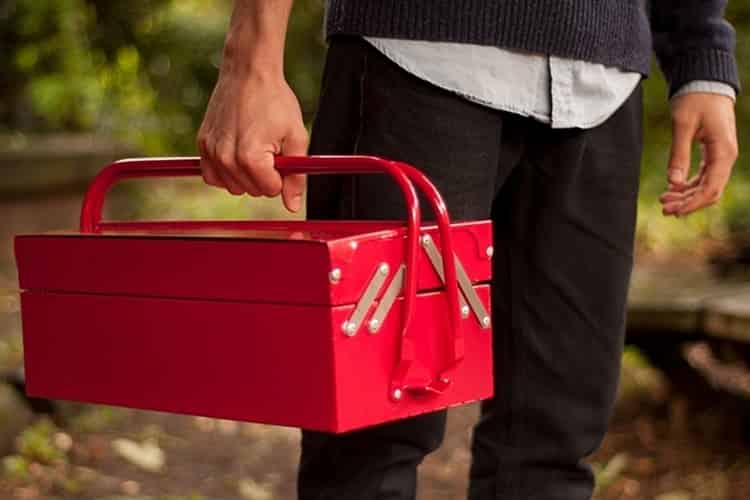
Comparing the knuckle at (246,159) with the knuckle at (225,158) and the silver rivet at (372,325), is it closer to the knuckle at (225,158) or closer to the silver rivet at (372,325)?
the knuckle at (225,158)

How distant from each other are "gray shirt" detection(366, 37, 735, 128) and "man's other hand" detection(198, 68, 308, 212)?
0.15 meters

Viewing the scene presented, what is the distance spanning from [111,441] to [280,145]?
2371 millimetres

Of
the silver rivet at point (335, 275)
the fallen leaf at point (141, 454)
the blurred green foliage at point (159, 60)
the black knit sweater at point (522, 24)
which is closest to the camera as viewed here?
the silver rivet at point (335, 275)

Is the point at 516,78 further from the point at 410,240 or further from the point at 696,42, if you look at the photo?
the point at 696,42

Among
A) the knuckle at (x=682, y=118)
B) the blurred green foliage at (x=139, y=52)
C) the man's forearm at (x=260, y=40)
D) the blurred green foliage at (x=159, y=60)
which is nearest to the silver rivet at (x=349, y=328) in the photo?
the man's forearm at (x=260, y=40)

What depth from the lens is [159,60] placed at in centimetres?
487

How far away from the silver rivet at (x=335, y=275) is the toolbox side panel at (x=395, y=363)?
0.03 m

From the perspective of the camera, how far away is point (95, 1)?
4527 mm

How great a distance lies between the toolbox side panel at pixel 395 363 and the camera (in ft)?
4.17

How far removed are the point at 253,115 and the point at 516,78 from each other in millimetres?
323

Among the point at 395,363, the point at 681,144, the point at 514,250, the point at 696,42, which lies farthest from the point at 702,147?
the point at 395,363

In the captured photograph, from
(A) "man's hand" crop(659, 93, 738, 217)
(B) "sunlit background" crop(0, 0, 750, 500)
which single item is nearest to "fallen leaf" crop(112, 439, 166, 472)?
(B) "sunlit background" crop(0, 0, 750, 500)

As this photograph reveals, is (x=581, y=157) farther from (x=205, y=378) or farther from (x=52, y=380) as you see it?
(x=52, y=380)

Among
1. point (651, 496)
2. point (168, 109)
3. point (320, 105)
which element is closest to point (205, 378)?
point (320, 105)
